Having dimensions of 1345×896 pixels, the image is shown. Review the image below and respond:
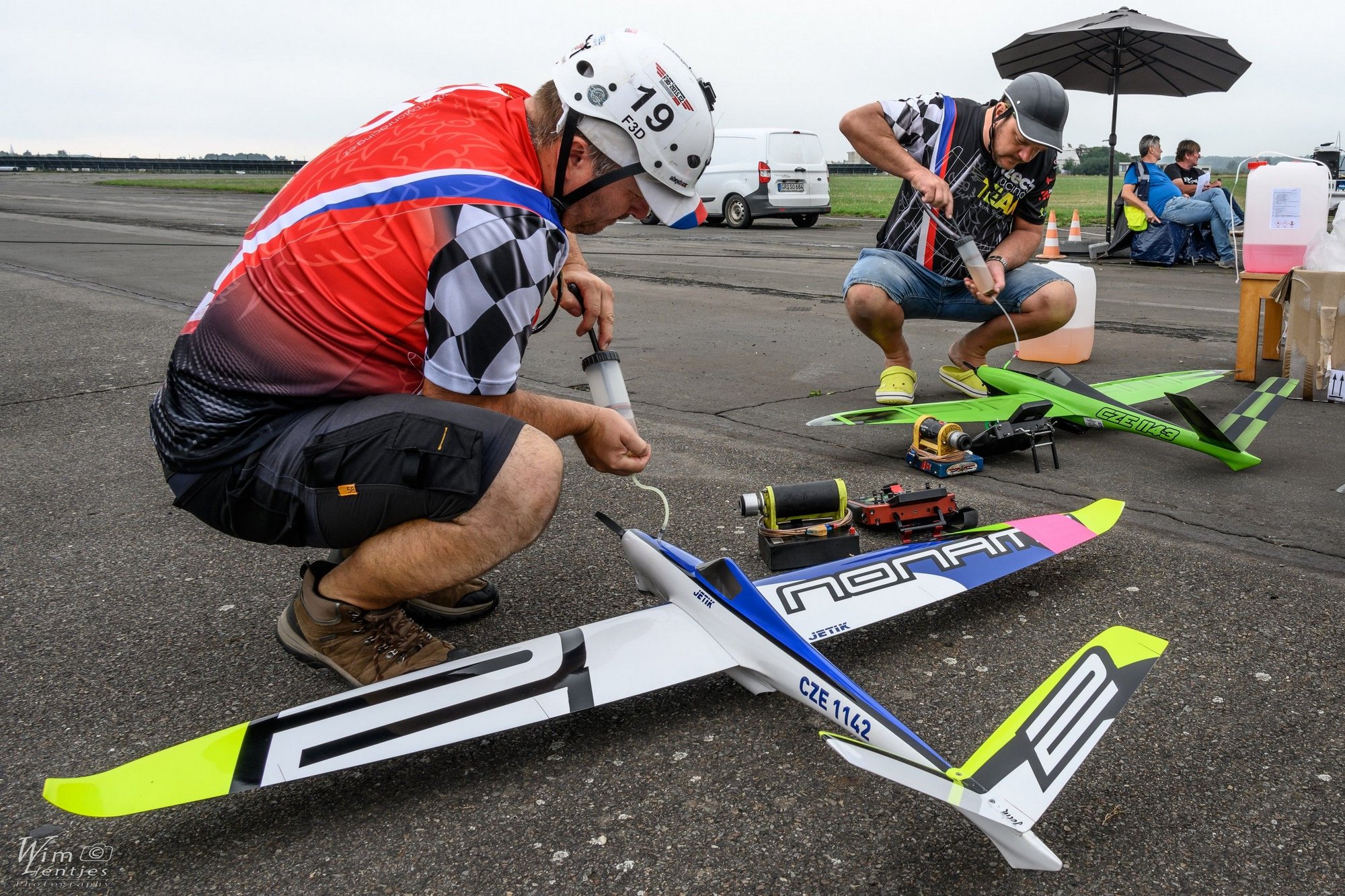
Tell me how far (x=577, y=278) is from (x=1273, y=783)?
89.1 inches

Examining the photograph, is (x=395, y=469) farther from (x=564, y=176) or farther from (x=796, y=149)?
(x=796, y=149)

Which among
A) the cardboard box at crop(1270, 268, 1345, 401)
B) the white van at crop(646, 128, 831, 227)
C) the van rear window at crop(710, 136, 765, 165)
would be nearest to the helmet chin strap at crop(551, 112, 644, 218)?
the cardboard box at crop(1270, 268, 1345, 401)

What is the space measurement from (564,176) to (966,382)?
145 inches

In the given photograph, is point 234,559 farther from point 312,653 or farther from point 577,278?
point 577,278

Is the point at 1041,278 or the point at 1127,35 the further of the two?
the point at 1127,35

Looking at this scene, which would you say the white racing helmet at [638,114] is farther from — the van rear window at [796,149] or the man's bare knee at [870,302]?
the van rear window at [796,149]

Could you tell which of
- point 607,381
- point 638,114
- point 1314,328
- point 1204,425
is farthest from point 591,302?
point 1314,328

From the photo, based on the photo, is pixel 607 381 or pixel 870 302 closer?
pixel 607 381

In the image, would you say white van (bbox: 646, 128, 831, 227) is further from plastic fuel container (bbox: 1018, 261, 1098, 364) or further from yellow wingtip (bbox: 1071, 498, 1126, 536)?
yellow wingtip (bbox: 1071, 498, 1126, 536)

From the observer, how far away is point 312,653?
8.89 feet

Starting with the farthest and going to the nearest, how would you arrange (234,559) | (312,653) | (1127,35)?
(1127,35)
(234,559)
(312,653)

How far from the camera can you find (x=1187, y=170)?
1361 centimetres

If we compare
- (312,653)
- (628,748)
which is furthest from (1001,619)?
(312,653)

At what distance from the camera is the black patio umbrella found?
502 inches
